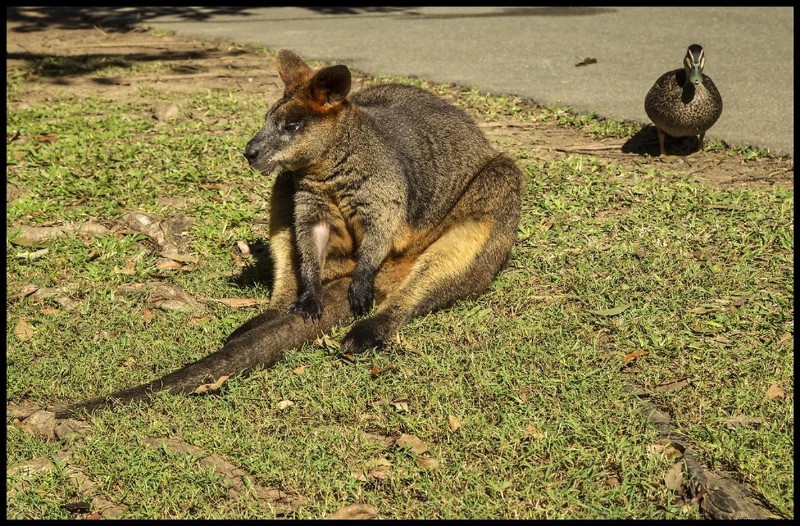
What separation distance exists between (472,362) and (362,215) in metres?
0.96

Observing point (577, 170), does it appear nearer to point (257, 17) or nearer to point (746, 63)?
point (746, 63)

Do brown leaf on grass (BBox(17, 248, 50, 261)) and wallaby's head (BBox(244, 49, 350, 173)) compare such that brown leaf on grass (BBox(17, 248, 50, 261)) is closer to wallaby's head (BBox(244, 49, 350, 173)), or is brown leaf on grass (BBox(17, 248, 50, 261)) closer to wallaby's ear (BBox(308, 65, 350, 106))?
wallaby's head (BBox(244, 49, 350, 173))

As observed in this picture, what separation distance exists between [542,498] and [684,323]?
1.65m

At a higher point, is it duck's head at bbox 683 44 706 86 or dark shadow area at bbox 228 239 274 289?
duck's head at bbox 683 44 706 86

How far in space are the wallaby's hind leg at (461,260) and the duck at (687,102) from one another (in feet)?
6.23

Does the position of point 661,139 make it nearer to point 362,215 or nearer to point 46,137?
point 362,215

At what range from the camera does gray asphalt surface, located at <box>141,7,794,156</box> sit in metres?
8.20

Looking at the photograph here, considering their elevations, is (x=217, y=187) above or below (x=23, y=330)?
above

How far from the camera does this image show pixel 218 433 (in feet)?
13.5

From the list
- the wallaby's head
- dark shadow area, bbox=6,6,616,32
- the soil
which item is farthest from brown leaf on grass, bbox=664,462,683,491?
dark shadow area, bbox=6,6,616,32

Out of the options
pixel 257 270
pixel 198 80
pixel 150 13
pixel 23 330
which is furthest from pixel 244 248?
pixel 150 13

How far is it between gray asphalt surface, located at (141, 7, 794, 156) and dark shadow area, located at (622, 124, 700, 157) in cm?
28

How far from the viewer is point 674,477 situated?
144 inches

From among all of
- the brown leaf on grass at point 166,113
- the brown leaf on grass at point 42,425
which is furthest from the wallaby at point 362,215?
the brown leaf on grass at point 166,113
